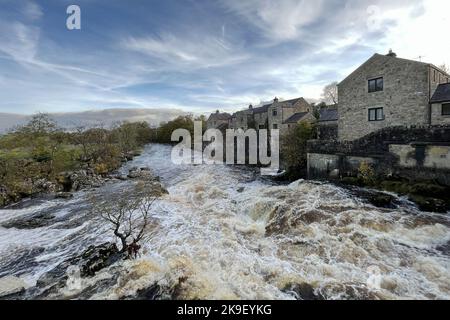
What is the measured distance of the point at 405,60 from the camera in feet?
55.2

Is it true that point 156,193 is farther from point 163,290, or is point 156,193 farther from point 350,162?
point 350,162

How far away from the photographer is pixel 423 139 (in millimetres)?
13484

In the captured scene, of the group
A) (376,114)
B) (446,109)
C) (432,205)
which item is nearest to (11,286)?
(432,205)

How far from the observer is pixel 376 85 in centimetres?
1867

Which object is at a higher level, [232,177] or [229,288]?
[232,177]

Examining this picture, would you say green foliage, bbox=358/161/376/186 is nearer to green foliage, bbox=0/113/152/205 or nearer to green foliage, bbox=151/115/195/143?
green foliage, bbox=0/113/152/205

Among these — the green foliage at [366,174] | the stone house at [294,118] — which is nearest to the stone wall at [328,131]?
the green foliage at [366,174]

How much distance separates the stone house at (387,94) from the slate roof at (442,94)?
9.0 inches
